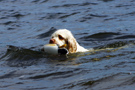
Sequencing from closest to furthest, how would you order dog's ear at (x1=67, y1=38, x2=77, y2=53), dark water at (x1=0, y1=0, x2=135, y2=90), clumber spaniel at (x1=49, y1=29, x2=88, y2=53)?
1. dark water at (x1=0, y1=0, x2=135, y2=90)
2. clumber spaniel at (x1=49, y1=29, x2=88, y2=53)
3. dog's ear at (x1=67, y1=38, x2=77, y2=53)

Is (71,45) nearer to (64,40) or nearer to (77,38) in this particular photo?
(64,40)

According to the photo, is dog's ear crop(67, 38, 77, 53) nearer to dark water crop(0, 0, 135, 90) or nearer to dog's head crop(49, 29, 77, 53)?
dog's head crop(49, 29, 77, 53)

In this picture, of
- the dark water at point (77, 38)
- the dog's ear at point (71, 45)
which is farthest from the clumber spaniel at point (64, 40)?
the dark water at point (77, 38)

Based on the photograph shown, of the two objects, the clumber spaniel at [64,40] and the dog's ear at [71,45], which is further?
the dog's ear at [71,45]

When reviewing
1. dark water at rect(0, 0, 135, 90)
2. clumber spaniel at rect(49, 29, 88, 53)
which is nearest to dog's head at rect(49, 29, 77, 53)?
clumber spaniel at rect(49, 29, 88, 53)

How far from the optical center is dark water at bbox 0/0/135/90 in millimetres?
4938

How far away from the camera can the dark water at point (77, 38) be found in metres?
4.94

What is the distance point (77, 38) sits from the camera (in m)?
9.99

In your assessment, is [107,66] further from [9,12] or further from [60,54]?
[9,12]

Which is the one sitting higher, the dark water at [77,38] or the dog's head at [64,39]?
the dog's head at [64,39]

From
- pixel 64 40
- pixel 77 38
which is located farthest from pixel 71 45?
pixel 77 38

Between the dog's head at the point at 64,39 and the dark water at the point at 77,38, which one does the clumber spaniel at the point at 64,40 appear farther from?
the dark water at the point at 77,38

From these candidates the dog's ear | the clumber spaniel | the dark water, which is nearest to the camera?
the dark water

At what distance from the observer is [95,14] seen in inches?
514
